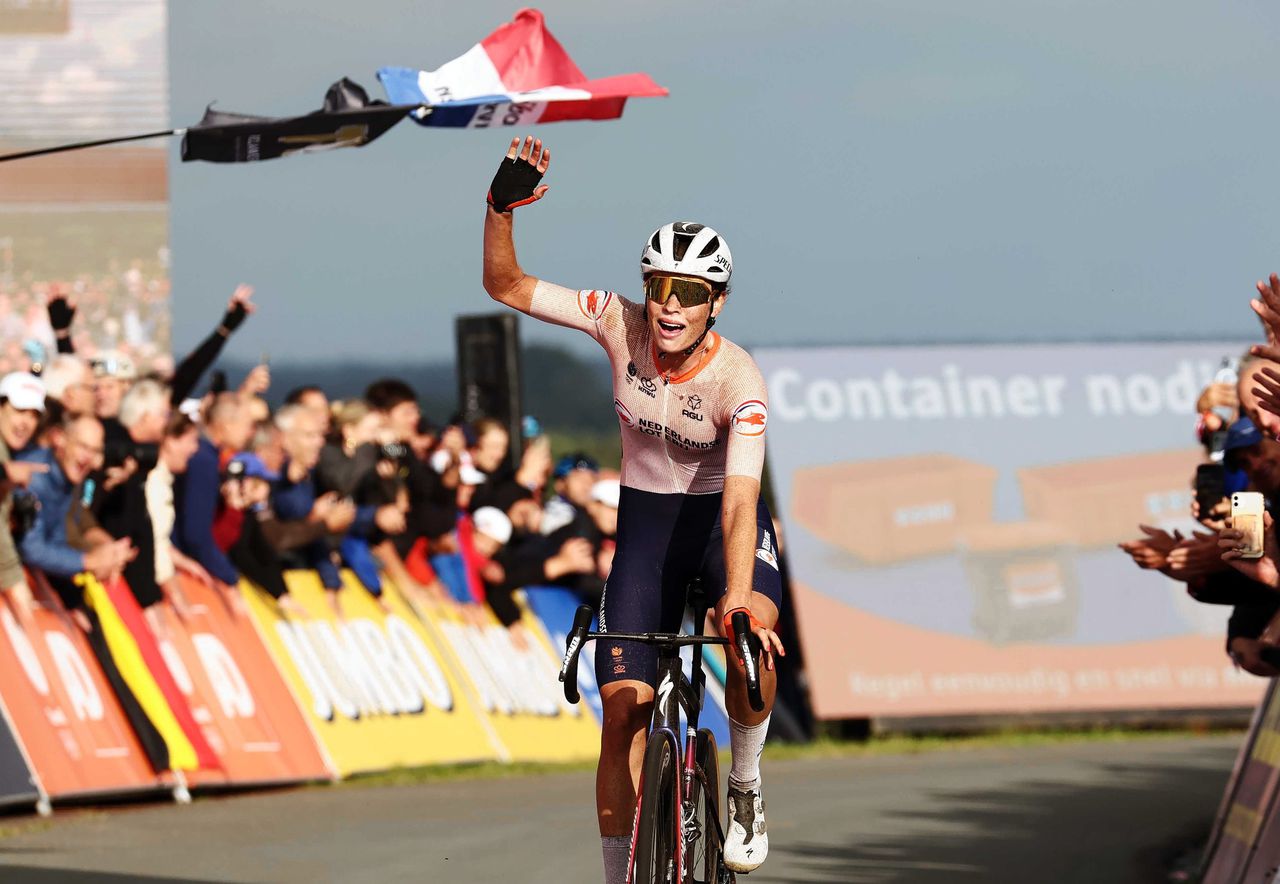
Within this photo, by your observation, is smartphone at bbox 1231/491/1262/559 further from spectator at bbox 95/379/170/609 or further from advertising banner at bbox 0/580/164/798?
spectator at bbox 95/379/170/609

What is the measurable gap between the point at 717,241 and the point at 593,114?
3.04 meters

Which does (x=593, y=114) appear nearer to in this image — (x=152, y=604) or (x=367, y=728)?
(x=152, y=604)

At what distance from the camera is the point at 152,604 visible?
14.9m

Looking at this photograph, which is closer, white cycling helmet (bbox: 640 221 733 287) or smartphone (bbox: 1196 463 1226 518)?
white cycling helmet (bbox: 640 221 733 287)

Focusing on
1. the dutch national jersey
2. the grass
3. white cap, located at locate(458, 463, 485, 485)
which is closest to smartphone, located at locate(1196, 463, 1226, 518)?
the dutch national jersey

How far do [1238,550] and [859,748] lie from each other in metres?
10.9

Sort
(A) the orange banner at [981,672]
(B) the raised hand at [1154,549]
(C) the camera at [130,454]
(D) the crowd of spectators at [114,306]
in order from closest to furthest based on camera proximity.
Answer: (B) the raised hand at [1154,549] < (C) the camera at [130,454] < (A) the orange banner at [981,672] < (D) the crowd of spectators at [114,306]

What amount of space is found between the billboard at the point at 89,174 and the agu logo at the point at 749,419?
17.9m

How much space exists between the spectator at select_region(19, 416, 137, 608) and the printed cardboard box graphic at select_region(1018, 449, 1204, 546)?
8743mm

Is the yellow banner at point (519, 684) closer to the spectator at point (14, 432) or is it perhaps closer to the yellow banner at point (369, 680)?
the yellow banner at point (369, 680)

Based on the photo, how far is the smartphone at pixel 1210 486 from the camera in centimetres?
1030

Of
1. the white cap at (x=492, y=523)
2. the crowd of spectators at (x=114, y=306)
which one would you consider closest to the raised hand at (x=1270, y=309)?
the white cap at (x=492, y=523)

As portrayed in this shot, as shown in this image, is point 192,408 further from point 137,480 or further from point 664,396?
point 664,396

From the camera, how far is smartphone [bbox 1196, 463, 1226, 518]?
33.8ft
